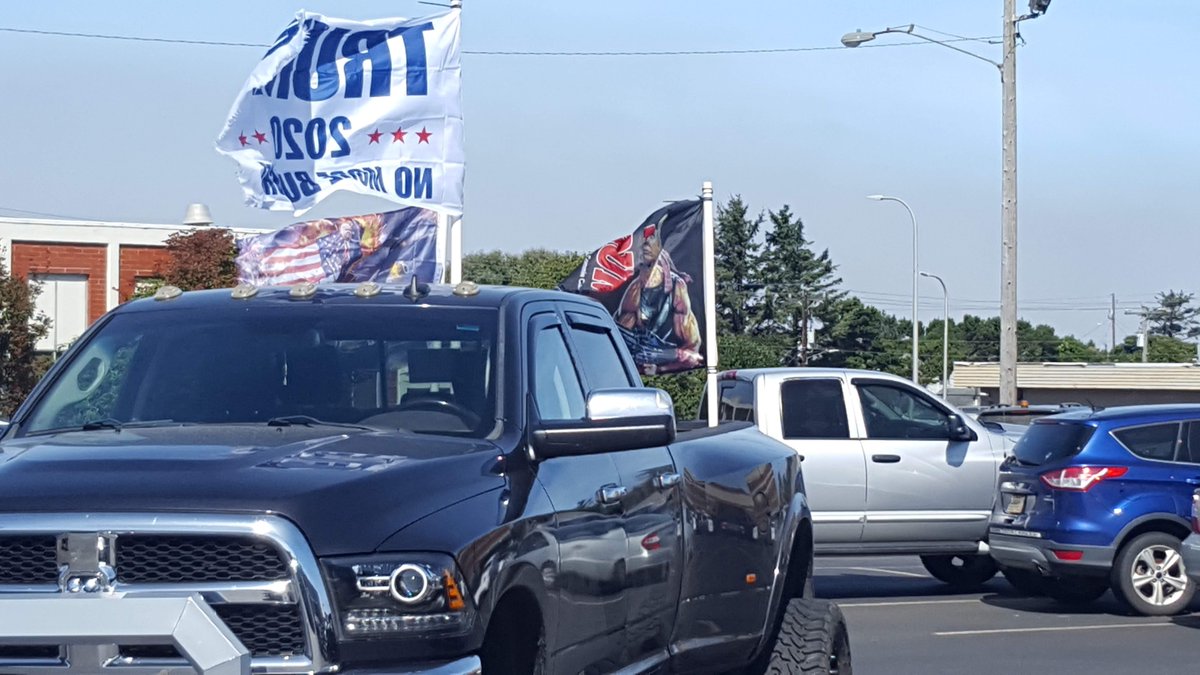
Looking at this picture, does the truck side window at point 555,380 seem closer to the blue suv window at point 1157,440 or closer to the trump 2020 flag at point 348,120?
the trump 2020 flag at point 348,120

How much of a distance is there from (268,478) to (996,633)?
31.4ft

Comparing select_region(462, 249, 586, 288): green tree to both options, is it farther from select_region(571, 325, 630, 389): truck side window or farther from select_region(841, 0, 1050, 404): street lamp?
select_region(571, 325, 630, 389): truck side window

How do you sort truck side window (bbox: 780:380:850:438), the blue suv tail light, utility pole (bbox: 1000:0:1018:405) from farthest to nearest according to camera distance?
utility pole (bbox: 1000:0:1018:405), truck side window (bbox: 780:380:850:438), the blue suv tail light

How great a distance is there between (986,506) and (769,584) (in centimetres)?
849

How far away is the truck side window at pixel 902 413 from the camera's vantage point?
14.6m

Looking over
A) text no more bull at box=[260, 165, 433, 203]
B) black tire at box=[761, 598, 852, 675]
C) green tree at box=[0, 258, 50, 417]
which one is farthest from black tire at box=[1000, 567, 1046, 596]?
green tree at box=[0, 258, 50, 417]

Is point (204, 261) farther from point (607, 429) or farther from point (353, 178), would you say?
point (607, 429)

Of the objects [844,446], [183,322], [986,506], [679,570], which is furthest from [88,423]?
[986,506]

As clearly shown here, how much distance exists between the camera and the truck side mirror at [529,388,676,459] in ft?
14.9

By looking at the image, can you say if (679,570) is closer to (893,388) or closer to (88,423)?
(88,423)

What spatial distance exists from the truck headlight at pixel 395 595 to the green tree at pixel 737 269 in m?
68.9

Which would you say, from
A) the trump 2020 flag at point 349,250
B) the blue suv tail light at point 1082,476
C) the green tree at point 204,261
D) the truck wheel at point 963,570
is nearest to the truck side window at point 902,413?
the blue suv tail light at point 1082,476

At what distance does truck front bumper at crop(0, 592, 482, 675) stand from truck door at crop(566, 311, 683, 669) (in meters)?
1.97

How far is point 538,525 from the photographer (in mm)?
4402
